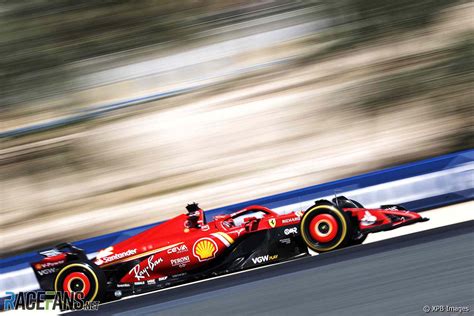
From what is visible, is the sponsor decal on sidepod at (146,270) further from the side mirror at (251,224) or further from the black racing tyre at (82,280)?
the side mirror at (251,224)

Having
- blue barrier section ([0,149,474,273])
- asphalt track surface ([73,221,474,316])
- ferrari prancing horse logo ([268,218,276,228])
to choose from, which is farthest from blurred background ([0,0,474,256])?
asphalt track surface ([73,221,474,316])

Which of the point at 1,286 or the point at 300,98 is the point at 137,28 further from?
the point at 1,286

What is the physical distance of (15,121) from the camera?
39.6ft

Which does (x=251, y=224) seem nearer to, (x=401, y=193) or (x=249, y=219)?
(x=249, y=219)

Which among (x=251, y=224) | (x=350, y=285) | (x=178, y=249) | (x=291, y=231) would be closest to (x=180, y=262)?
(x=178, y=249)

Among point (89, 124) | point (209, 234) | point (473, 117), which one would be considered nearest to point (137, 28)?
point (89, 124)

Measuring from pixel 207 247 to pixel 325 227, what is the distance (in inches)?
44.5

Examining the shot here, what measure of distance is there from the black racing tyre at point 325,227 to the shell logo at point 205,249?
86 cm

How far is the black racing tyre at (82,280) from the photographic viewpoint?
19.0 feet

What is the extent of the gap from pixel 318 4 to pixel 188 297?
8653 mm

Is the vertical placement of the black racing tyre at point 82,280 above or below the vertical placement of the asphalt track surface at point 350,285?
above

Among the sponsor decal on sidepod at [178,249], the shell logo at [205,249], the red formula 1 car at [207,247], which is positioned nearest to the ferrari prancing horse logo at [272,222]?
the red formula 1 car at [207,247]

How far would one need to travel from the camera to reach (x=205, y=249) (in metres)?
5.75

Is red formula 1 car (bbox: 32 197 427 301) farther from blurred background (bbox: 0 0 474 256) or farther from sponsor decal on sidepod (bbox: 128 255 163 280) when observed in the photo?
blurred background (bbox: 0 0 474 256)
